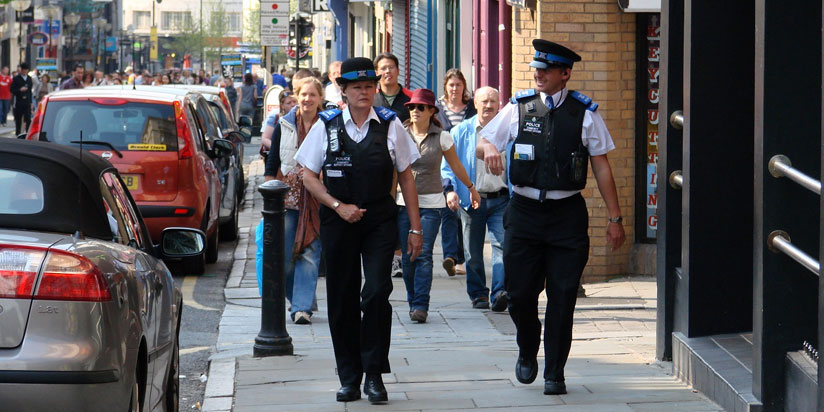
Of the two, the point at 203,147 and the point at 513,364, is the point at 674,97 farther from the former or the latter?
the point at 203,147

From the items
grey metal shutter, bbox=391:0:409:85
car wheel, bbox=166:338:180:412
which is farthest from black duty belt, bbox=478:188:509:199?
grey metal shutter, bbox=391:0:409:85

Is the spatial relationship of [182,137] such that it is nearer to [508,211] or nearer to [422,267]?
[422,267]

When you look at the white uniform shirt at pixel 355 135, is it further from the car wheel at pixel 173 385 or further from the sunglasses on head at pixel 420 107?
the sunglasses on head at pixel 420 107

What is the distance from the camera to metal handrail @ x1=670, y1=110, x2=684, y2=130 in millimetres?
7477

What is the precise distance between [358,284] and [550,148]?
1.15 metres

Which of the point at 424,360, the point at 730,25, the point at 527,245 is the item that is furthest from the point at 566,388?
the point at 730,25

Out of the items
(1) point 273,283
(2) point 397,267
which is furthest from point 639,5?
(1) point 273,283

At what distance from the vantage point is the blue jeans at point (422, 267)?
33.2 feet

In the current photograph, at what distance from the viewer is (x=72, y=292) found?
4.36 m

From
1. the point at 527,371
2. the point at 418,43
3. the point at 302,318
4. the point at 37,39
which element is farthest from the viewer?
the point at 37,39

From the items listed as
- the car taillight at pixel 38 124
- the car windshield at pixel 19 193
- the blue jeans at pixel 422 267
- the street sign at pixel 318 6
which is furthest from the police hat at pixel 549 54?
the street sign at pixel 318 6

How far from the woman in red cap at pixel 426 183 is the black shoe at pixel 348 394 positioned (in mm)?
3061

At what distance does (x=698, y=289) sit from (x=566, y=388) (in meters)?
0.84

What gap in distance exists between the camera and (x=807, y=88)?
579 centimetres
